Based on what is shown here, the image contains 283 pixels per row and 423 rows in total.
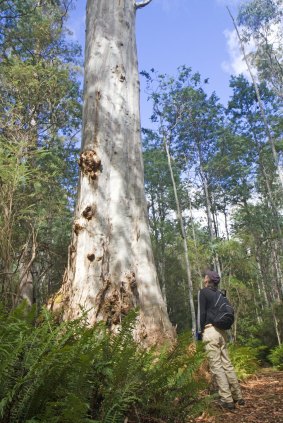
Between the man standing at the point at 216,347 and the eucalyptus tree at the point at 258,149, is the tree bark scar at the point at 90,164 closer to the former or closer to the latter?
the man standing at the point at 216,347

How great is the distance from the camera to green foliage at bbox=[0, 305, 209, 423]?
168 cm

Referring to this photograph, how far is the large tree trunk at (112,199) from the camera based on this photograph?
10.8ft

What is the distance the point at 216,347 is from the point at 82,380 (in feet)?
8.85

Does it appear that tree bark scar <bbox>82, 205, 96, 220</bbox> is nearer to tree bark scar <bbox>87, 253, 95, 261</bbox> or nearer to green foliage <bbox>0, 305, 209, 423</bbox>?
tree bark scar <bbox>87, 253, 95, 261</bbox>

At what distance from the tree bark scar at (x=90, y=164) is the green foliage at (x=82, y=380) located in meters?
1.71

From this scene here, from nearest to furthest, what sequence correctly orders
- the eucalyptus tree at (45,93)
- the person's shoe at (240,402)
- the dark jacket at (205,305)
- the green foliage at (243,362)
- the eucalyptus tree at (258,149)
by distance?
the person's shoe at (240,402), the dark jacket at (205,305), the green foliage at (243,362), the eucalyptus tree at (45,93), the eucalyptus tree at (258,149)

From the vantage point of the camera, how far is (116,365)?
2.07 metres

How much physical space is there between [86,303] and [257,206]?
2367cm

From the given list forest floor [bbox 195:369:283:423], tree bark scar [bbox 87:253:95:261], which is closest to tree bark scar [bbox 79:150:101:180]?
tree bark scar [bbox 87:253:95:261]

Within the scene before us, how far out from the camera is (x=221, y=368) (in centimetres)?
400

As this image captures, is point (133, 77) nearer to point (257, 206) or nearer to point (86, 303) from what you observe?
point (86, 303)

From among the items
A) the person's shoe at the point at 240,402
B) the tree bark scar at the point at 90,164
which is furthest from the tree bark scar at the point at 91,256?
the person's shoe at the point at 240,402

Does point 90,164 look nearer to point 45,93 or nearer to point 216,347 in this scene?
point 216,347

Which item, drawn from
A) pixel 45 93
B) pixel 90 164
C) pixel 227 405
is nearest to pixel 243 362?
pixel 227 405
